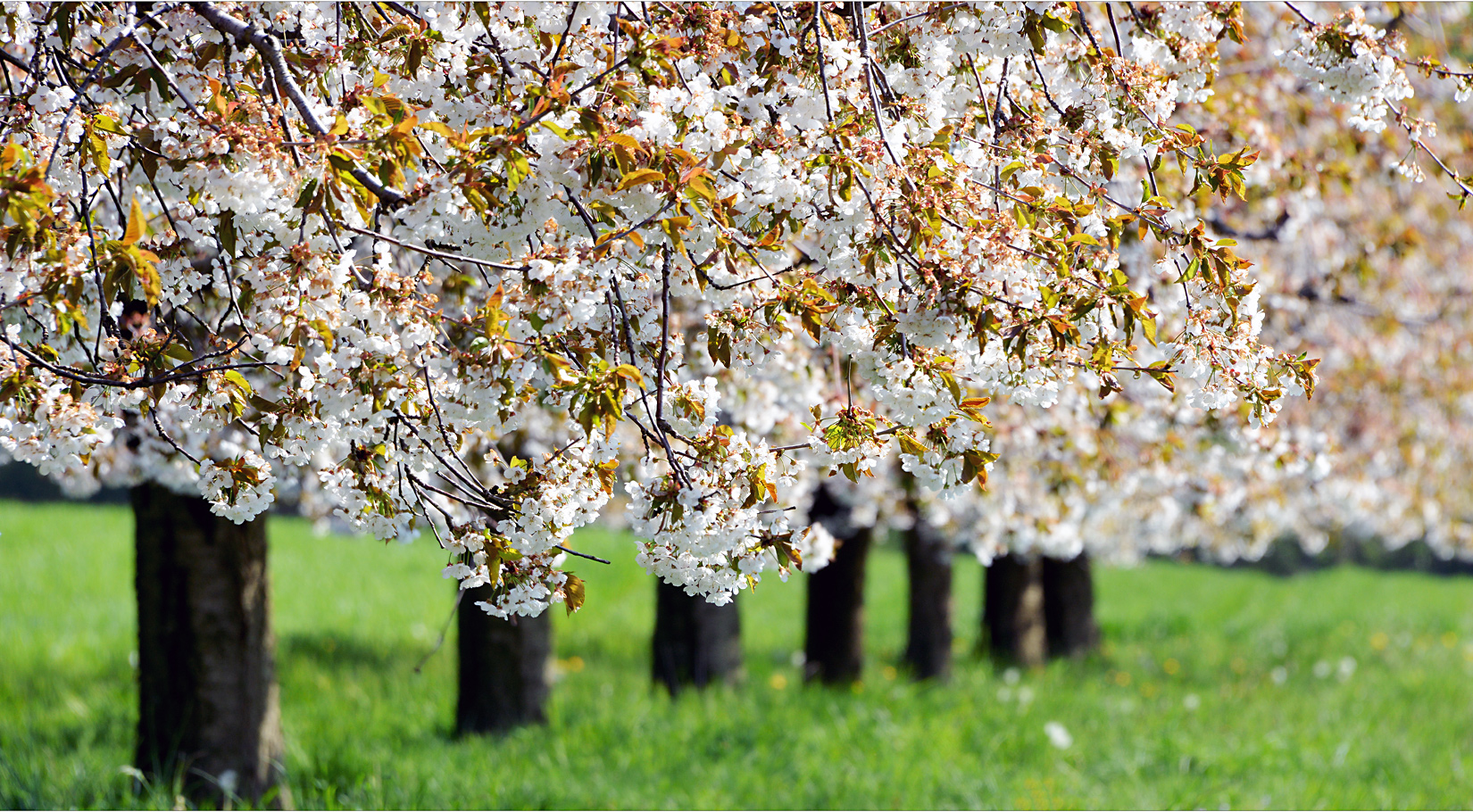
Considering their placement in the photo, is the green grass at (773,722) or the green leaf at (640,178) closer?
the green leaf at (640,178)

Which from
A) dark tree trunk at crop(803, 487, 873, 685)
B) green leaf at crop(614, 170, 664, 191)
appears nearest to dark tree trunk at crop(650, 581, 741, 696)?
dark tree trunk at crop(803, 487, 873, 685)

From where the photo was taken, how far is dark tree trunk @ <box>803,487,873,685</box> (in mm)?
8359

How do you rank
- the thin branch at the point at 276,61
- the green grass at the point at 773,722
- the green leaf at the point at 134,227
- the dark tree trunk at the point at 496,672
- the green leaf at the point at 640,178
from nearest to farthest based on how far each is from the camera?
the green leaf at the point at 134,227
the green leaf at the point at 640,178
the thin branch at the point at 276,61
the green grass at the point at 773,722
the dark tree trunk at the point at 496,672

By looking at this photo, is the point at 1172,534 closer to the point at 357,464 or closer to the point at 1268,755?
the point at 1268,755

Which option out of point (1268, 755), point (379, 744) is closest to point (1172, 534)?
point (1268, 755)

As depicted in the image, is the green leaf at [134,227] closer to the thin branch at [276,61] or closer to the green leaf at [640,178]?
the thin branch at [276,61]

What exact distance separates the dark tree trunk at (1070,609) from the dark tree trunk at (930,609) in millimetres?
2504

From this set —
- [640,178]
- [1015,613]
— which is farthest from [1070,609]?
[640,178]

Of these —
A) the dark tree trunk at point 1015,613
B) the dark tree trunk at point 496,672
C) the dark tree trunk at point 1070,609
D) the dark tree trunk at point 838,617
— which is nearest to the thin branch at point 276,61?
the dark tree trunk at point 496,672

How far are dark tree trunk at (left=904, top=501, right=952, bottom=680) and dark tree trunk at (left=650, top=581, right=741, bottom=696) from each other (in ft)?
5.86

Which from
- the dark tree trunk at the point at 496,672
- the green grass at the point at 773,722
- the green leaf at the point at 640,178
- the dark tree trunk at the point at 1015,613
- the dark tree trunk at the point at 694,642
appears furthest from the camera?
the dark tree trunk at the point at 1015,613

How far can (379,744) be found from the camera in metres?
5.98

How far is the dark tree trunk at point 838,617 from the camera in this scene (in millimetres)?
8359

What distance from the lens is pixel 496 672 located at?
20.9 ft
